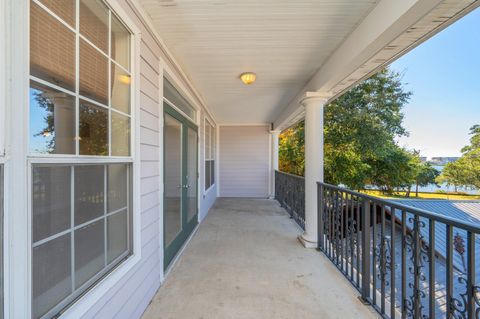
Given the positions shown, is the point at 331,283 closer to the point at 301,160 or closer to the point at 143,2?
the point at 143,2

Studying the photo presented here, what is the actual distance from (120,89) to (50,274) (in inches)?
49.1

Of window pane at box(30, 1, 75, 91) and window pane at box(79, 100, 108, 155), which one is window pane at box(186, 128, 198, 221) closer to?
window pane at box(79, 100, 108, 155)

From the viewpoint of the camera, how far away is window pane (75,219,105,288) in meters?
1.27

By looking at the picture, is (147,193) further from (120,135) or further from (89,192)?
(89,192)

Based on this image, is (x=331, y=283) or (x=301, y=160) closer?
(x=331, y=283)

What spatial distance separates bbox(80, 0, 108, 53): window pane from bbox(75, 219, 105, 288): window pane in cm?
114

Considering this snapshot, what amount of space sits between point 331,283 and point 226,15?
282 centimetres

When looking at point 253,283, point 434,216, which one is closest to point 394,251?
point 434,216

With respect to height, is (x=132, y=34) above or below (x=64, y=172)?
above

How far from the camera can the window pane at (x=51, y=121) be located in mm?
1002

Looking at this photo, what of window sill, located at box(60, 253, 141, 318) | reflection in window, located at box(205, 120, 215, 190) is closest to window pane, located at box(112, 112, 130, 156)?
window sill, located at box(60, 253, 141, 318)

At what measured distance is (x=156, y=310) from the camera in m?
2.01

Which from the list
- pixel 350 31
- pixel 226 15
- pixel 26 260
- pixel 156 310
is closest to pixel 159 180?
pixel 156 310

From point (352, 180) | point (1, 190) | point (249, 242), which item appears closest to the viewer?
point (1, 190)
